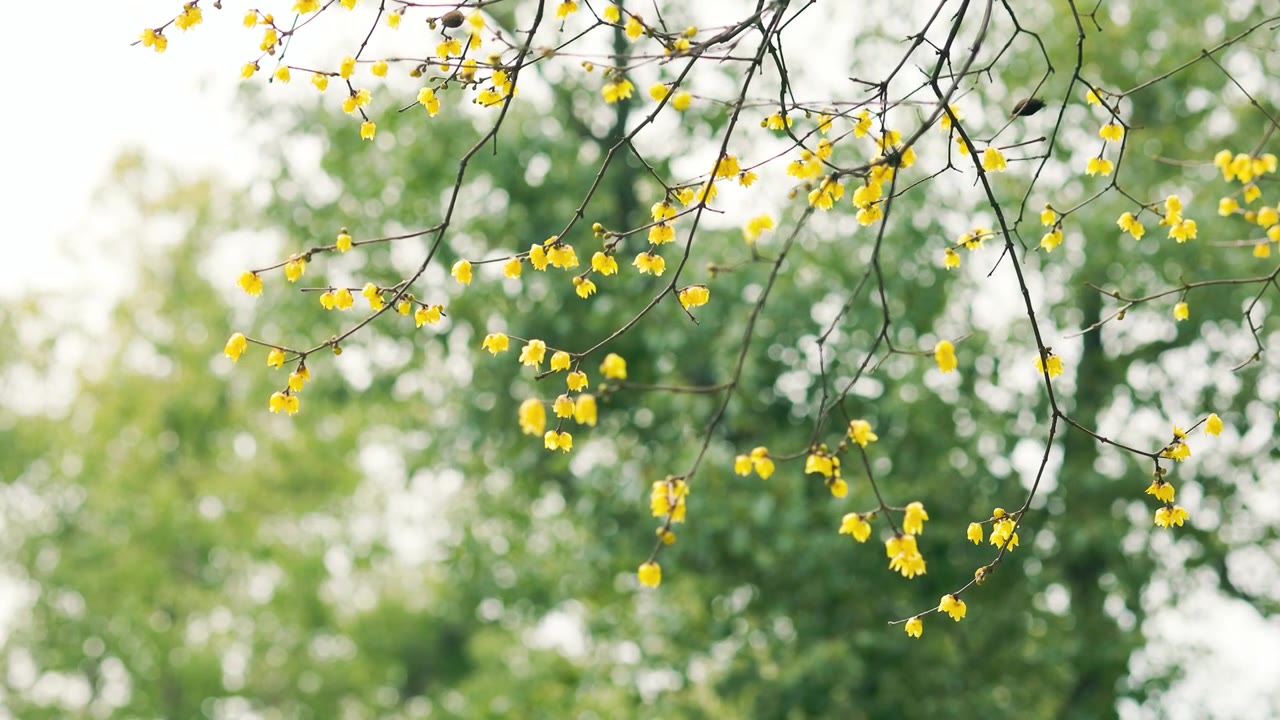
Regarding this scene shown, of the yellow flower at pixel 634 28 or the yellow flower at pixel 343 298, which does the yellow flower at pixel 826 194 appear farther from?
the yellow flower at pixel 343 298

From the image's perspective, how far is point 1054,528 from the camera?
6566 millimetres

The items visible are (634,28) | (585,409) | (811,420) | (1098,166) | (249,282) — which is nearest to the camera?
(585,409)

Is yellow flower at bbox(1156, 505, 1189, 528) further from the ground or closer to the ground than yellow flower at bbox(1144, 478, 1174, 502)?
further from the ground

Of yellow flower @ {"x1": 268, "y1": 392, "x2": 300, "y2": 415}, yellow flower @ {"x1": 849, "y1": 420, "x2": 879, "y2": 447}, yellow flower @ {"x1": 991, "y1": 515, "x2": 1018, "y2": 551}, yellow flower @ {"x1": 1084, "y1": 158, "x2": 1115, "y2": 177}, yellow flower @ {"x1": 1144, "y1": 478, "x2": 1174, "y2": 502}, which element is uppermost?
yellow flower @ {"x1": 1084, "y1": 158, "x2": 1115, "y2": 177}

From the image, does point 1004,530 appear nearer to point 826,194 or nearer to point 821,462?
point 821,462

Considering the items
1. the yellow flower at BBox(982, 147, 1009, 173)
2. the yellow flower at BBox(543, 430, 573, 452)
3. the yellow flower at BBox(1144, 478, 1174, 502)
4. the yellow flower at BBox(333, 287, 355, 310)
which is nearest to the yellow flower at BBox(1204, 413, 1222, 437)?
the yellow flower at BBox(1144, 478, 1174, 502)

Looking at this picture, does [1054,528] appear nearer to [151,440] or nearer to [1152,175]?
[1152,175]

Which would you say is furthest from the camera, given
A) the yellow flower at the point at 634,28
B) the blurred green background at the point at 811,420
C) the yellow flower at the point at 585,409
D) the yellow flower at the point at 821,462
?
the blurred green background at the point at 811,420

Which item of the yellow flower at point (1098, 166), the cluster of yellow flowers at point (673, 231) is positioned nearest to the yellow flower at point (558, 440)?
the cluster of yellow flowers at point (673, 231)

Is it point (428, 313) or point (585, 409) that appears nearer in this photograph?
point (585, 409)

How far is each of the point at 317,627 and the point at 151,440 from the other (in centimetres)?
257

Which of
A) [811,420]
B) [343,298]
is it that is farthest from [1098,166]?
[811,420]

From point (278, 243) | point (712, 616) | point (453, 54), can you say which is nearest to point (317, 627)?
point (278, 243)

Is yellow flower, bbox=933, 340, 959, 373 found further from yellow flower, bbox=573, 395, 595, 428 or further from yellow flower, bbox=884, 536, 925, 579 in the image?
yellow flower, bbox=573, 395, 595, 428
